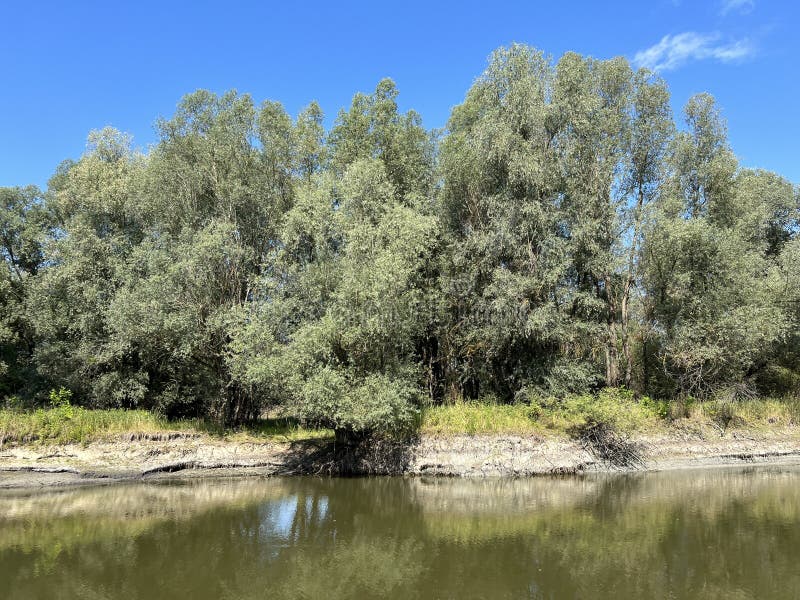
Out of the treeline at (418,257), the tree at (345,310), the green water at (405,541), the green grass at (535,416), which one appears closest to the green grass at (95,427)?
the treeline at (418,257)

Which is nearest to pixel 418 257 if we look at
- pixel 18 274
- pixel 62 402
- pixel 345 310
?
pixel 345 310

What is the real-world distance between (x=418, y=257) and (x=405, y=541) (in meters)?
14.6

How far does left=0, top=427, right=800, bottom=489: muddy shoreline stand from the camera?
903 inches

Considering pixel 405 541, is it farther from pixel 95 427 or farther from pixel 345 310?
pixel 95 427

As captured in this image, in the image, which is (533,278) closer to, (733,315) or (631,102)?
(733,315)

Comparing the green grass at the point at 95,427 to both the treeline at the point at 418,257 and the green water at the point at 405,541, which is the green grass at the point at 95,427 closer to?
the treeline at the point at 418,257

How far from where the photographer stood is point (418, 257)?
26.0 meters

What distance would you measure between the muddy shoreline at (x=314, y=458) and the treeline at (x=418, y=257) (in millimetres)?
2192

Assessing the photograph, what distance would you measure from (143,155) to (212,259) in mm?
11713

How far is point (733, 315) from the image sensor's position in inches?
1068

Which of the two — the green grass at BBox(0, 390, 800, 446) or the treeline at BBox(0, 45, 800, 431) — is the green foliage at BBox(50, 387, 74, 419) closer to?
the green grass at BBox(0, 390, 800, 446)

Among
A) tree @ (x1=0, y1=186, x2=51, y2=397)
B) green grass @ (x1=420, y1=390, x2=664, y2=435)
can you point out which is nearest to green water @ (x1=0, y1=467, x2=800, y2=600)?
green grass @ (x1=420, y1=390, x2=664, y2=435)

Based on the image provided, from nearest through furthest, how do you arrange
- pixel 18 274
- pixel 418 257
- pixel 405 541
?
pixel 405 541 → pixel 418 257 → pixel 18 274

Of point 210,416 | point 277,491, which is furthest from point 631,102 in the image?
point 210,416
